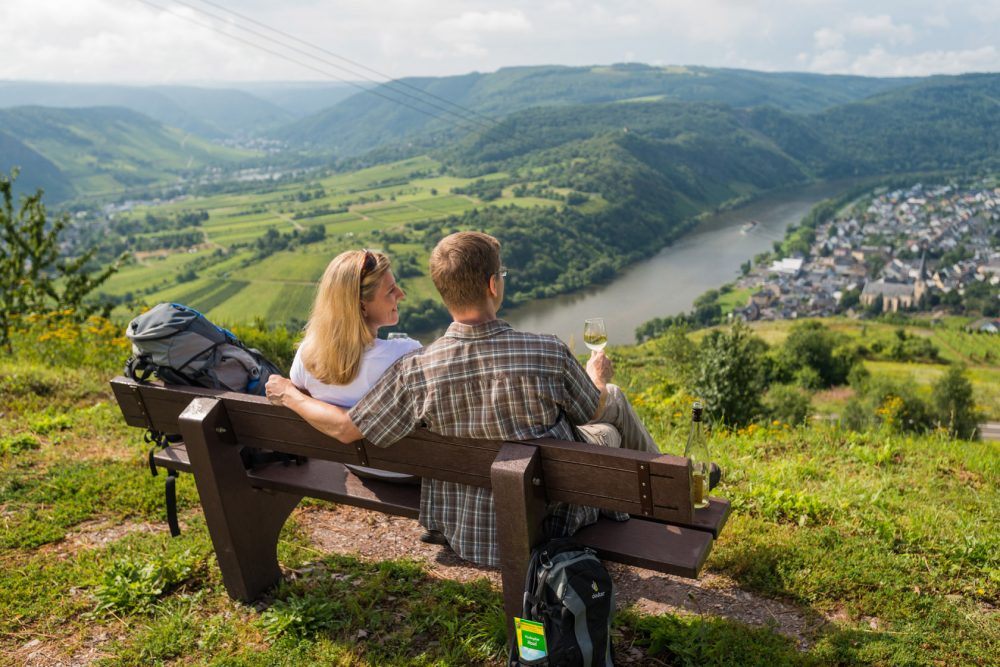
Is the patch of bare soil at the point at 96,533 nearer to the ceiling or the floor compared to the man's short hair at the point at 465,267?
nearer to the floor

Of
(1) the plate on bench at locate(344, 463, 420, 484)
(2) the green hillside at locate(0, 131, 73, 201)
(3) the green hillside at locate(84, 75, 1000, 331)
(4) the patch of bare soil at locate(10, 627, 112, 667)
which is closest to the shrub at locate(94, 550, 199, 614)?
(4) the patch of bare soil at locate(10, 627, 112, 667)

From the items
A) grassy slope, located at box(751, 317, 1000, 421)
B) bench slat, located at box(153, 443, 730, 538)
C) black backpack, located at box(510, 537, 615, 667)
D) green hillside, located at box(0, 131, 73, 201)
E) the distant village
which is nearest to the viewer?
black backpack, located at box(510, 537, 615, 667)

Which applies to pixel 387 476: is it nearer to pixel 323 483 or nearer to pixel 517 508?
pixel 323 483

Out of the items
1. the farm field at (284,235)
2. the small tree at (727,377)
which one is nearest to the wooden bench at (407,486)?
the small tree at (727,377)

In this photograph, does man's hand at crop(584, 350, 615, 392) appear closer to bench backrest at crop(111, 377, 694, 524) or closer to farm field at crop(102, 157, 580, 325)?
bench backrest at crop(111, 377, 694, 524)

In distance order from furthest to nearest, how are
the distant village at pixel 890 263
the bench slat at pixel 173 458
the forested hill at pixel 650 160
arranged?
the forested hill at pixel 650 160 → the distant village at pixel 890 263 → the bench slat at pixel 173 458

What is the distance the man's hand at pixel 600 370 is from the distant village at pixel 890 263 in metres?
70.3

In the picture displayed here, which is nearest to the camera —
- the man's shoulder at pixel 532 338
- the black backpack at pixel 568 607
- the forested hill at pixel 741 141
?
the black backpack at pixel 568 607

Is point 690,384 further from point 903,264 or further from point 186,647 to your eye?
point 903,264

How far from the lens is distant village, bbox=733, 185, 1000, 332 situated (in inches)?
3100

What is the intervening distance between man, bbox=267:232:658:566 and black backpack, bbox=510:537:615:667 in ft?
0.98

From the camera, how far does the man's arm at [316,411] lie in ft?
8.45

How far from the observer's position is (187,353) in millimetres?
3076

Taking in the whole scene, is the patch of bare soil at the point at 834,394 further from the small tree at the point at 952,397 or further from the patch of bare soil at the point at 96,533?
the patch of bare soil at the point at 96,533
